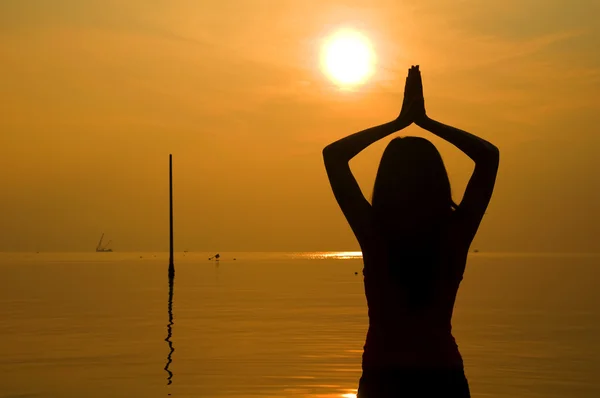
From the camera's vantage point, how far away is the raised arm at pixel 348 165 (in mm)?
4434

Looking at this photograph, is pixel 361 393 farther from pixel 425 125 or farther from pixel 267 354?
pixel 267 354

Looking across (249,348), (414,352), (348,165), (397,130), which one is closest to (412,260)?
(414,352)

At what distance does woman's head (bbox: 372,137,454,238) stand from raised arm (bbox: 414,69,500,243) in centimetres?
17

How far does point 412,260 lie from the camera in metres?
4.36

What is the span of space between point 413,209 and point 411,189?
108 millimetres

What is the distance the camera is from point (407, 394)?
420cm

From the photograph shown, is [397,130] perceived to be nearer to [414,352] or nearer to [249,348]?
[414,352]

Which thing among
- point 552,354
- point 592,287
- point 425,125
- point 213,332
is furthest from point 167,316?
point 592,287

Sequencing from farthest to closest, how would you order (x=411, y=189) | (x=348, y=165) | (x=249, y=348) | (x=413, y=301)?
(x=249, y=348) < (x=348, y=165) < (x=413, y=301) < (x=411, y=189)

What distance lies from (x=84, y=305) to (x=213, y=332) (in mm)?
14811

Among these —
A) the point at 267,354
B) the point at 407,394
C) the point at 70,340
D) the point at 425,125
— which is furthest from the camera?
the point at 70,340

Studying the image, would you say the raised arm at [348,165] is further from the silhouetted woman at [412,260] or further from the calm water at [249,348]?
the calm water at [249,348]

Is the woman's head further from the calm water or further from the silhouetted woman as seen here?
the calm water

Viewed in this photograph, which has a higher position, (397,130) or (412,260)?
(397,130)
